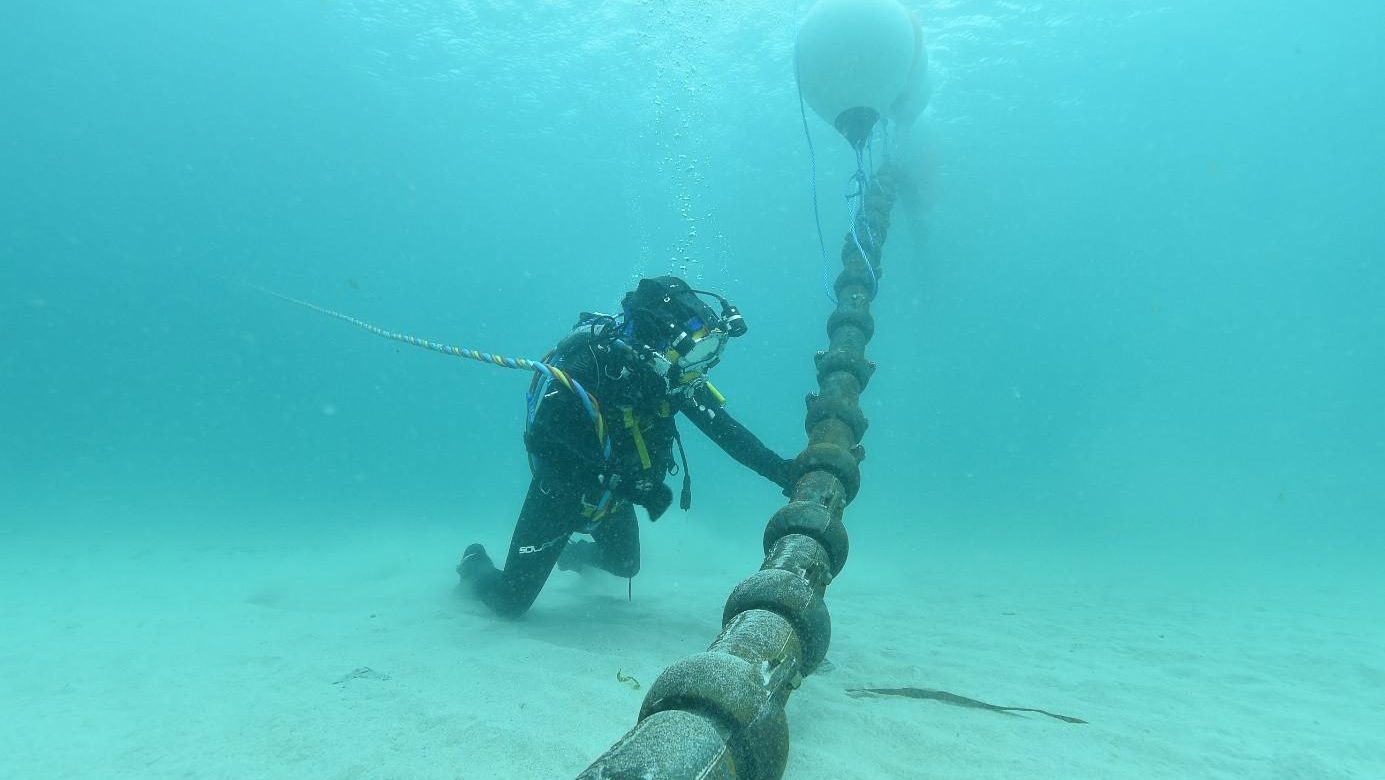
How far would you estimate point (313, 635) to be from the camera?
5000mm

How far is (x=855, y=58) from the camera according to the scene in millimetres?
7695

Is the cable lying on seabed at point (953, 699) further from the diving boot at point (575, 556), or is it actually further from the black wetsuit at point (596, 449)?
the diving boot at point (575, 556)

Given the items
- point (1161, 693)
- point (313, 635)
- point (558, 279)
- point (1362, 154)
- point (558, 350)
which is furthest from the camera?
point (558, 279)

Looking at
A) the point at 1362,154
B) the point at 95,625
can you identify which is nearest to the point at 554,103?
the point at 95,625

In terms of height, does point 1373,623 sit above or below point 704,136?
below

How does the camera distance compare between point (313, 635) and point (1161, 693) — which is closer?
point (1161, 693)

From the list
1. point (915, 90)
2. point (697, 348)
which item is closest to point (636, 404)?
point (697, 348)

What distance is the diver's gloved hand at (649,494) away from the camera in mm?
4500

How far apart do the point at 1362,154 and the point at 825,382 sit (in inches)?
1897

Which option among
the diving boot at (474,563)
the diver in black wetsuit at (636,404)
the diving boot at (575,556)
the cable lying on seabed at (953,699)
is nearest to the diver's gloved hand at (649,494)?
the diver in black wetsuit at (636,404)

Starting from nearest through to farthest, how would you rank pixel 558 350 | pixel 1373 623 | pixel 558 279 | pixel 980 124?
pixel 558 350, pixel 1373 623, pixel 980 124, pixel 558 279

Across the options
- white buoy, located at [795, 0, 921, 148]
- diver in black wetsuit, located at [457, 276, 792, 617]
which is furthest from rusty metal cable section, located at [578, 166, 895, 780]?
white buoy, located at [795, 0, 921, 148]

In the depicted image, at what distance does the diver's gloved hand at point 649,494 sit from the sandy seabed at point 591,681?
981 mm

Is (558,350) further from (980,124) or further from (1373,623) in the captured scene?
(980,124)
